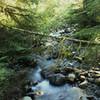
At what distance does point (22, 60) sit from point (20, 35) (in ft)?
11.8

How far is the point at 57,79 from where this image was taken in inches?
299

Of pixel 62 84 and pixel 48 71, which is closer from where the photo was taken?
pixel 62 84

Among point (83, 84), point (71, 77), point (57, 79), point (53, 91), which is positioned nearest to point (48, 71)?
point (57, 79)

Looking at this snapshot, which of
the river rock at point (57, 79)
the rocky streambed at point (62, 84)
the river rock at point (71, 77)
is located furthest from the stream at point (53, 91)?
the river rock at point (71, 77)

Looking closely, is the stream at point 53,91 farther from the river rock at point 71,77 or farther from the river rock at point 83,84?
the river rock at point 71,77

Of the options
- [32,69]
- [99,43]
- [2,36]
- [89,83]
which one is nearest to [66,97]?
[89,83]

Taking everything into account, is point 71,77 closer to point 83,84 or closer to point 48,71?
point 83,84

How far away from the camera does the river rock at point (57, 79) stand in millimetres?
7547

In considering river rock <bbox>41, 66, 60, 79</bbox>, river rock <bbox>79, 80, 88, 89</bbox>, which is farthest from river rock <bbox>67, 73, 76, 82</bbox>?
river rock <bbox>41, 66, 60, 79</bbox>

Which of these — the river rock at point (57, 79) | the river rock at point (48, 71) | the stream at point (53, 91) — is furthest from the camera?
the river rock at point (48, 71)

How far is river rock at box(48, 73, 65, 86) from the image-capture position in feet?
24.8

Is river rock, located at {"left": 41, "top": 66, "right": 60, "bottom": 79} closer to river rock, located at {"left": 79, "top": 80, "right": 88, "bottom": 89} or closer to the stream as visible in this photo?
the stream

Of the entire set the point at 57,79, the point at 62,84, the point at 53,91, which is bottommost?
the point at 53,91

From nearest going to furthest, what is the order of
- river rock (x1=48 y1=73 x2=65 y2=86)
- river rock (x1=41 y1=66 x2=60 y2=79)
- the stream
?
the stream, river rock (x1=48 y1=73 x2=65 y2=86), river rock (x1=41 y1=66 x2=60 y2=79)
